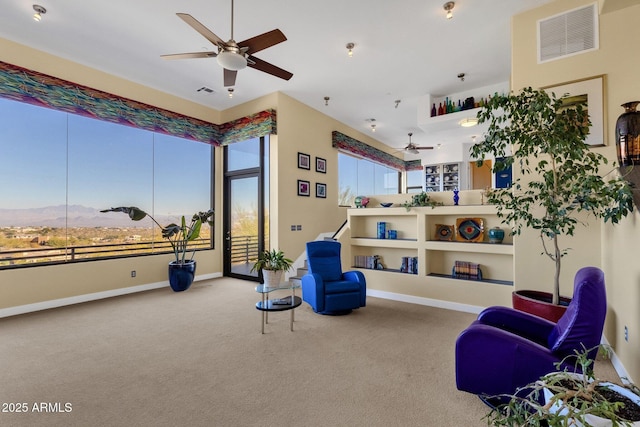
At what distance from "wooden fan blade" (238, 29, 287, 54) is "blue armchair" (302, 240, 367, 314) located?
261 centimetres

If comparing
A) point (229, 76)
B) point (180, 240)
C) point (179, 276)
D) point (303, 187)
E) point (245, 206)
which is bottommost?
point (179, 276)

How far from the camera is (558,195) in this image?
2.94 m

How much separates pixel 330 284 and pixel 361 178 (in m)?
5.72

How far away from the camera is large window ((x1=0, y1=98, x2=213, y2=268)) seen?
4.23 meters

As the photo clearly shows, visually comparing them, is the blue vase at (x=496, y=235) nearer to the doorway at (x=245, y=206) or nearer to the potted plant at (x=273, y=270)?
the potted plant at (x=273, y=270)

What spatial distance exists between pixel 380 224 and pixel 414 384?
3085mm

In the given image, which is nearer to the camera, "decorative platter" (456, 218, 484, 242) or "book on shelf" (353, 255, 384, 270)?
"decorative platter" (456, 218, 484, 242)

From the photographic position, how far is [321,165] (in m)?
6.95

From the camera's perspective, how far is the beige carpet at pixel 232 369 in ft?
6.77

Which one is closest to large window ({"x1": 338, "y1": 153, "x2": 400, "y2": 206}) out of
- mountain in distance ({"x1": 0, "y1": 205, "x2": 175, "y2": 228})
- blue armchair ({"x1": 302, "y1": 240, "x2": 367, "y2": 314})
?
blue armchair ({"x1": 302, "y1": 240, "x2": 367, "y2": 314})

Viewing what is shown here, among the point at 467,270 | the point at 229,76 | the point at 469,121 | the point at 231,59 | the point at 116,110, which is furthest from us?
the point at 469,121

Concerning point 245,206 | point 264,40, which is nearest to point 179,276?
point 245,206

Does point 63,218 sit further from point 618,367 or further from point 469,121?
point 618,367

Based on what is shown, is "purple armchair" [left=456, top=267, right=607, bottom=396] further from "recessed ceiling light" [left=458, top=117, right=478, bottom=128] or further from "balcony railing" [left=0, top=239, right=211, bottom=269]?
"balcony railing" [left=0, top=239, right=211, bottom=269]
